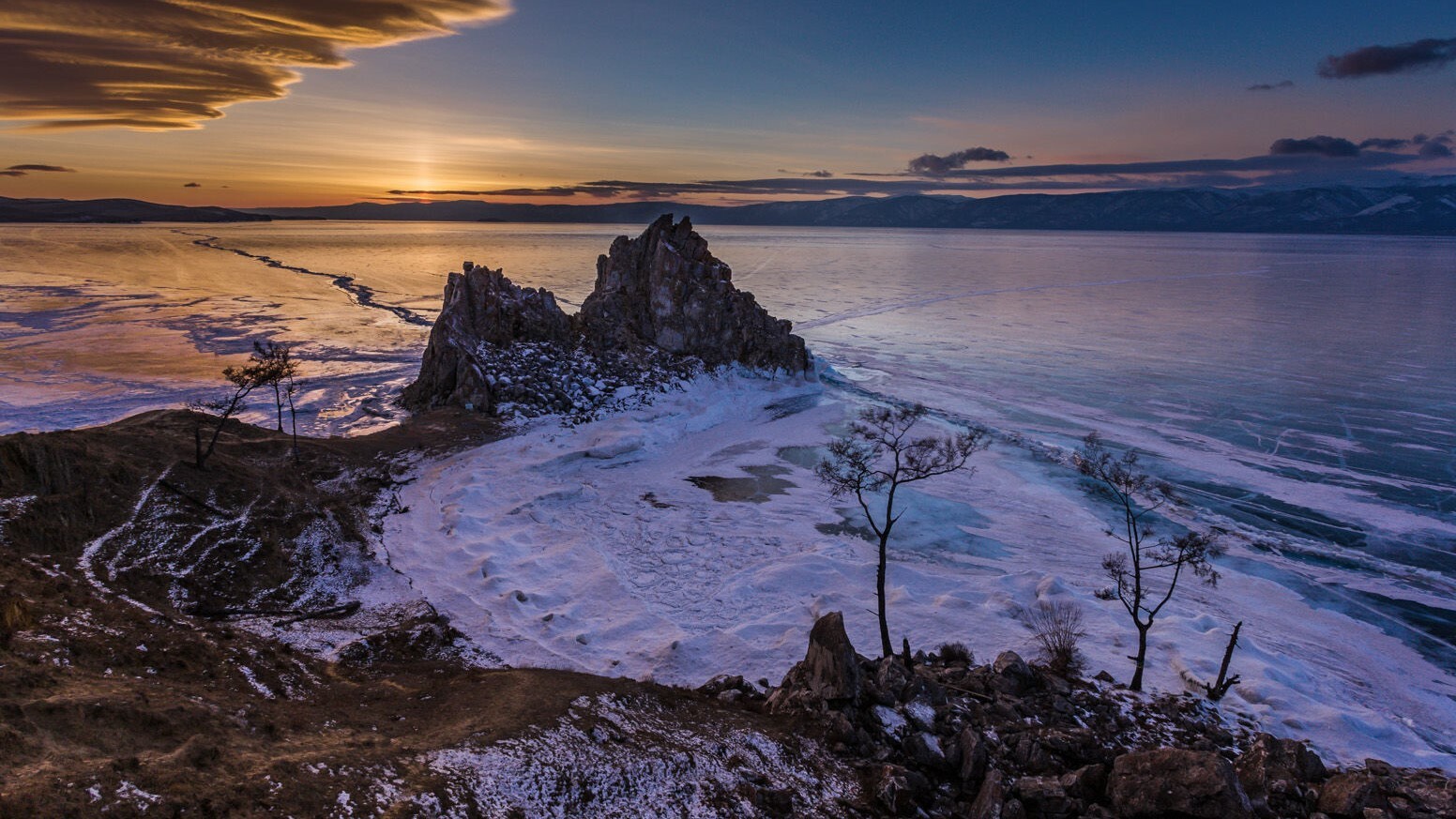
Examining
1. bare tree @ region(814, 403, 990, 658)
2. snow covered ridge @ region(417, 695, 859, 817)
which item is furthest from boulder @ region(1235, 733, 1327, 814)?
bare tree @ region(814, 403, 990, 658)

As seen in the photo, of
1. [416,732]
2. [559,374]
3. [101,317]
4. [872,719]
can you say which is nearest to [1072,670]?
[872,719]

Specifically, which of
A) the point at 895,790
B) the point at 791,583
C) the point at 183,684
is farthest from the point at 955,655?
the point at 183,684

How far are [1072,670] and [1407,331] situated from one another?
8166 cm

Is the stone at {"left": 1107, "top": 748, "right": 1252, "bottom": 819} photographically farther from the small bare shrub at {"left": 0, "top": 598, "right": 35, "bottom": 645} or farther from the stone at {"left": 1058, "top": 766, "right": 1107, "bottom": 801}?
the small bare shrub at {"left": 0, "top": 598, "right": 35, "bottom": 645}

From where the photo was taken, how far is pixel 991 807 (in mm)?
14336

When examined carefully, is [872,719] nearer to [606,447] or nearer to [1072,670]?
[1072,670]

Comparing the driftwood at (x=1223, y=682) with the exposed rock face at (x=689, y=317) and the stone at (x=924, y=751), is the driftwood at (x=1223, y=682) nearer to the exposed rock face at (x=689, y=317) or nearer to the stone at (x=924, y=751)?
the stone at (x=924, y=751)

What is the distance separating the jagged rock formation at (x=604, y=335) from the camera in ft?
151

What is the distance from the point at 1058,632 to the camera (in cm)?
2322

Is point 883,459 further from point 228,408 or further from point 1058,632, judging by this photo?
point 228,408

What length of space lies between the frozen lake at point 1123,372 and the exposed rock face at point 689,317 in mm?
7038

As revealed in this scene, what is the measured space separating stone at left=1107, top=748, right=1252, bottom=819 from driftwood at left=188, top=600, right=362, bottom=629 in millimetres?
21591

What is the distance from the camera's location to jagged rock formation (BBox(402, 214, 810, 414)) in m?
46.1

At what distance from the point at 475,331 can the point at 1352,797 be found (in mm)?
48154
